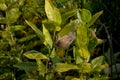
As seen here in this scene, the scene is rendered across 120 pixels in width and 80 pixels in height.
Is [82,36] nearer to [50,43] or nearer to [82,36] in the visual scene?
[82,36]

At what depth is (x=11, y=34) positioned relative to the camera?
1.20m

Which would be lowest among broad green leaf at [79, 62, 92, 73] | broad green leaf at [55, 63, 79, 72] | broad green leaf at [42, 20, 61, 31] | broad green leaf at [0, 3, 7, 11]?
broad green leaf at [79, 62, 92, 73]

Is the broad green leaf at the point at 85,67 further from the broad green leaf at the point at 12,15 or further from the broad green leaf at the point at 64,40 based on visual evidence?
the broad green leaf at the point at 12,15

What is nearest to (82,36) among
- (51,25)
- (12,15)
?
(51,25)

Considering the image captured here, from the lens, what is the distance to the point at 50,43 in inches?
37.4

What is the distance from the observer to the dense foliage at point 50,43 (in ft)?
2.99

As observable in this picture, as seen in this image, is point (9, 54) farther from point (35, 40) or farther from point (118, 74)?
point (118, 74)

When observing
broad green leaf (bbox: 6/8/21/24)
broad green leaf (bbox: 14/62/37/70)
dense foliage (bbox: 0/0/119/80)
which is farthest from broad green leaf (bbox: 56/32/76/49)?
broad green leaf (bbox: 6/8/21/24)

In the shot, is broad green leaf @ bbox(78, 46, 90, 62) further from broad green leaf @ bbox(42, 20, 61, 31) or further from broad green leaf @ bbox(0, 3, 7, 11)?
broad green leaf @ bbox(0, 3, 7, 11)

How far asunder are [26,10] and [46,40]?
1.38 feet

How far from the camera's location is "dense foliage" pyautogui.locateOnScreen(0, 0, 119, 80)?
910 mm

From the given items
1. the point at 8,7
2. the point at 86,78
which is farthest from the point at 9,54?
the point at 86,78

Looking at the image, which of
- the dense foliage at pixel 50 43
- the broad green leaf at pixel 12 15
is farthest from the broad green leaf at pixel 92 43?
the broad green leaf at pixel 12 15

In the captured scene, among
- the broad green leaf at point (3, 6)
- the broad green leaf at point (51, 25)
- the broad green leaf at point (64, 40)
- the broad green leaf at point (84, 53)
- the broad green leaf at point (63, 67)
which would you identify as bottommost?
the broad green leaf at point (63, 67)
